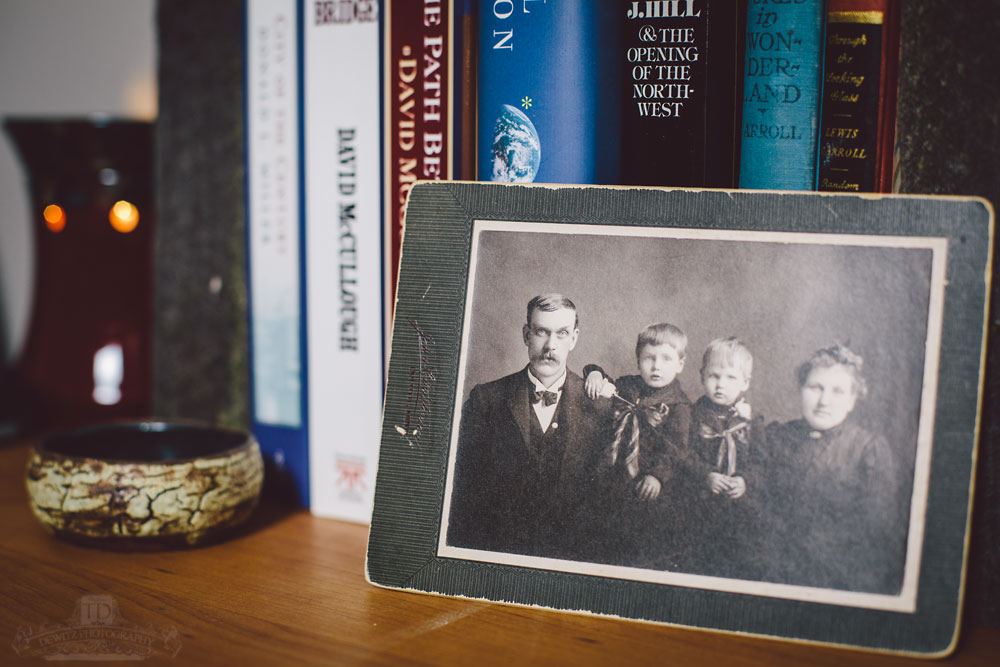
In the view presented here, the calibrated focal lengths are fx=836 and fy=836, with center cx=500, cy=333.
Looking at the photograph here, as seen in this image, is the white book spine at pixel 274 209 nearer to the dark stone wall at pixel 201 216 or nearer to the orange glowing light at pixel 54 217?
the dark stone wall at pixel 201 216

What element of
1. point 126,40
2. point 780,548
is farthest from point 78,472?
point 126,40

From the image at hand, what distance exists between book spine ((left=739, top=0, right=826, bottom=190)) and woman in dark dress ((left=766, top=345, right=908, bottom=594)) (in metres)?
0.12

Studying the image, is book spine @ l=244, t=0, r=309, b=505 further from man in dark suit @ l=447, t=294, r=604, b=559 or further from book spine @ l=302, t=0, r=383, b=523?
man in dark suit @ l=447, t=294, r=604, b=559

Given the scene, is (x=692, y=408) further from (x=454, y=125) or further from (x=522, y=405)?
(x=454, y=125)

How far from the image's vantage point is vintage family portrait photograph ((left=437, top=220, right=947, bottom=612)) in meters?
0.44

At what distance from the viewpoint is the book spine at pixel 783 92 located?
1.62 ft

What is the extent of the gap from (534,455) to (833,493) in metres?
0.16

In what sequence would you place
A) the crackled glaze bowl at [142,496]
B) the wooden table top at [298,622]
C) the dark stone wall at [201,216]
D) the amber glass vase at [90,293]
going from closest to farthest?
the wooden table top at [298,622]
the crackled glaze bowl at [142,496]
the dark stone wall at [201,216]
the amber glass vase at [90,293]

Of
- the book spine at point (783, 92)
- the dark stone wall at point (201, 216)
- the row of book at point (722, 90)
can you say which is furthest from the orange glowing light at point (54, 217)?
the book spine at point (783, 92)

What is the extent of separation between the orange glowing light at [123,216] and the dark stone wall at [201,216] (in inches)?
4.0

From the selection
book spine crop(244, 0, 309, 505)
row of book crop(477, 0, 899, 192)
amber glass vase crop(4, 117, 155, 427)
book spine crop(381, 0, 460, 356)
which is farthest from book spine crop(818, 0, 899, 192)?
amber glass vase crop(4, 117, 155, 427)

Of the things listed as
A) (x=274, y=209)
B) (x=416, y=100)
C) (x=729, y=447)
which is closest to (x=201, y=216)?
(x=274, y=209)

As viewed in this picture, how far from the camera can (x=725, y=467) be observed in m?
0.46

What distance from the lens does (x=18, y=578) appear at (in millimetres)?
519
